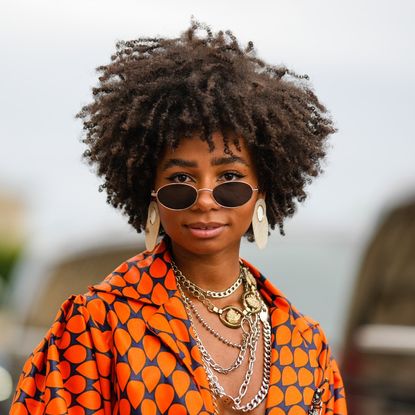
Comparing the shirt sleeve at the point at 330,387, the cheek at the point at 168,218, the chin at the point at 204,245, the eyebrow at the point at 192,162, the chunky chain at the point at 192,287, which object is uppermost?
the eyebrow at the point at 192,162

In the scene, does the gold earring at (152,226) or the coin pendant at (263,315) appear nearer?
the gold earring at (152,226)

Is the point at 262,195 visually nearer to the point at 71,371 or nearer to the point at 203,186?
the point at 203,186

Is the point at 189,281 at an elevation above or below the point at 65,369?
above

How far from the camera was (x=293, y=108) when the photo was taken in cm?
487

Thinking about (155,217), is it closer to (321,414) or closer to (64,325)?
(64,325)

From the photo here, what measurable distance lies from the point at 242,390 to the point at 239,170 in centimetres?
73

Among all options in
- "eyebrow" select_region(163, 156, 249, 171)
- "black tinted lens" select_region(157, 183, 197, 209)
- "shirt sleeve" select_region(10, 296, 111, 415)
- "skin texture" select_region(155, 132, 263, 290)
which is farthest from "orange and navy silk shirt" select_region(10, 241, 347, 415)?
"eyebrow" select_region(163, 156, 249, 171)

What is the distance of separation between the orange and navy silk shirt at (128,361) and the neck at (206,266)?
0.06 metres

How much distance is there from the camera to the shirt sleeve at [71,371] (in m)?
4.51

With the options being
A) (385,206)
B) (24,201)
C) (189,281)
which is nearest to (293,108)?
(189,281)

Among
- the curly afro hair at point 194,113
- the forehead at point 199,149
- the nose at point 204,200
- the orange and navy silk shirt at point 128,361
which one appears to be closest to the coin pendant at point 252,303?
the orange and navy silk shirt at point 128,361

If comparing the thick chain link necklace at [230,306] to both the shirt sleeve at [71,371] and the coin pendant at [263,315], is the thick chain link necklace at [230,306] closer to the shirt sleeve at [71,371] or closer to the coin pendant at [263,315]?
the coin pendant at [263,315]

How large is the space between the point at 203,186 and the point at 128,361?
0.62 m

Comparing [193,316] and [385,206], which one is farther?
[385,206]
